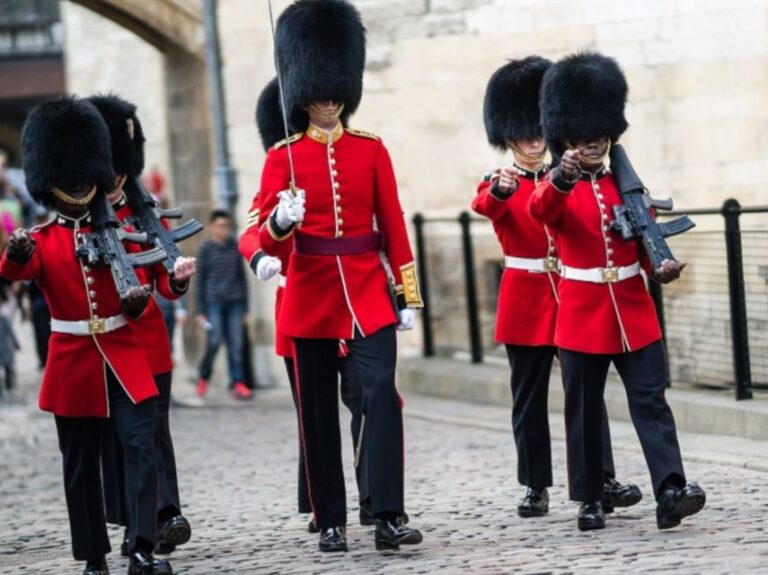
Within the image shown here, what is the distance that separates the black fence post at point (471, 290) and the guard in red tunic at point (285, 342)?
186 inches

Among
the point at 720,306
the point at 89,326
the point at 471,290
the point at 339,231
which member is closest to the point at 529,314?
the point at 339,231

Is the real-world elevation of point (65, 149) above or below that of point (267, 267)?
above

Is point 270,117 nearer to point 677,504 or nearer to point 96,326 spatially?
point 96,326

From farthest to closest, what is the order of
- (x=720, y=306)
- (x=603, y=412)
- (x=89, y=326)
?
(x=720, y=306) < (x=603, y=412) < (x=89, y=326)

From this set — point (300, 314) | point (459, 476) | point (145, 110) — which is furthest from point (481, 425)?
point (145, 110)

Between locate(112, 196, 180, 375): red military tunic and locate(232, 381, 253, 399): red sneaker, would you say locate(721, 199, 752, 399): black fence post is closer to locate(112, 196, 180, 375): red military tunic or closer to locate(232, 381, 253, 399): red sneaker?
locate(112, 196, 180, 375): red military tunic

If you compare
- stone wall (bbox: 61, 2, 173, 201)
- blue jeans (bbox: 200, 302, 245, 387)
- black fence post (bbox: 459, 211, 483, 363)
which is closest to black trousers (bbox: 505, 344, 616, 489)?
black fence post (bbox: 459, 211, 483, 363)

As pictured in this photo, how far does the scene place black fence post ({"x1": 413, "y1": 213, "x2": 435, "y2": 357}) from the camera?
14406mm

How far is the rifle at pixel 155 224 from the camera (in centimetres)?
815

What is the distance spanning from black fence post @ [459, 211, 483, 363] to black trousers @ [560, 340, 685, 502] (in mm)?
5470

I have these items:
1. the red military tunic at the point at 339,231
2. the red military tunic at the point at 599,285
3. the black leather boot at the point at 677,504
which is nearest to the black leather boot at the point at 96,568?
the red military tunic at the point at 339,231

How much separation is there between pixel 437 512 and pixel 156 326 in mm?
1596

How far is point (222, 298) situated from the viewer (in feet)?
51.2

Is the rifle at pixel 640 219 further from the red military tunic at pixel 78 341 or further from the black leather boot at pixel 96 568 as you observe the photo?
the black leather boot at pixel 96 568
